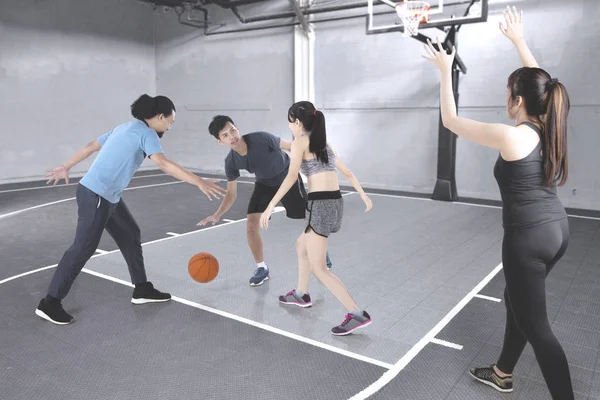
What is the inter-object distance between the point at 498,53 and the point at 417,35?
7.59 feet

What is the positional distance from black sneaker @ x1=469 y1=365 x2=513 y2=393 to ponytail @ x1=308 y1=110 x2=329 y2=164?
1.62 m

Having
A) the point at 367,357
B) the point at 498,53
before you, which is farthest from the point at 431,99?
the point at 367,357

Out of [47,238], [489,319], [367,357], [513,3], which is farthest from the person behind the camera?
[513,3]

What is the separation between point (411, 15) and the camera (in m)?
8.58

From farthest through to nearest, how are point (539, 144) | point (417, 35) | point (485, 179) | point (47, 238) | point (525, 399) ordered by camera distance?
point (485, 179) < point (417, 35) < point (47, 238) < point (525, 399) < point (539, 144)

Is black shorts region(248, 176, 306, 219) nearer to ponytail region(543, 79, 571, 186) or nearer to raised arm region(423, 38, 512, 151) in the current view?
raised arm region(423, 38, 512, 151)

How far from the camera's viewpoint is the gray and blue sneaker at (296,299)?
13.6 feet

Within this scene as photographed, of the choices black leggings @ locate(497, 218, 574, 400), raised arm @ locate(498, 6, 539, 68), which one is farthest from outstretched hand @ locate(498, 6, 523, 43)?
black leggings @ locate(497, 218, 574, 400)

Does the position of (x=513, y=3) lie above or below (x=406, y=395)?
above

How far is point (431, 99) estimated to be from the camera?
10.4 meters

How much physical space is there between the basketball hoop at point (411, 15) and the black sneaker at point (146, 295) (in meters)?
6.10

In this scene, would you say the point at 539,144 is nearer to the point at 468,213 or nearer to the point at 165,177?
the point at 468,213

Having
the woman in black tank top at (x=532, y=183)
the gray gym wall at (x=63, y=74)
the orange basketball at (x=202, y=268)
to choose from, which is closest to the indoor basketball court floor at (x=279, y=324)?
the orange basketball at (x=202, y=268)

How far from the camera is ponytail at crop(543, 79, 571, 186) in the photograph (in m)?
2.25
